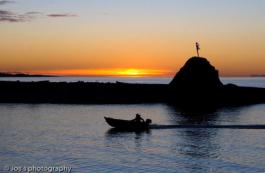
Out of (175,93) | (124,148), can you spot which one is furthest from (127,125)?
(175,93)

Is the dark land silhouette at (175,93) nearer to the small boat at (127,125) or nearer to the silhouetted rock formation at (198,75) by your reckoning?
the silhouetted rock formation at (198,75)

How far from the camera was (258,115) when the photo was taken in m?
87.6

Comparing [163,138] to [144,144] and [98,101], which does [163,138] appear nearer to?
[144,144]

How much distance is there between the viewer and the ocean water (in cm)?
3734

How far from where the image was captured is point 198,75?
122250 mm

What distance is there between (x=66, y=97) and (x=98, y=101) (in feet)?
34.8

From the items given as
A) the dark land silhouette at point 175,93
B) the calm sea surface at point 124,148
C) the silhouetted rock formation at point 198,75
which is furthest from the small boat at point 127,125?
the silhouetted rock formation at point 198,75

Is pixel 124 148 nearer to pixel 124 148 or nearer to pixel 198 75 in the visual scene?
pixel 124 148

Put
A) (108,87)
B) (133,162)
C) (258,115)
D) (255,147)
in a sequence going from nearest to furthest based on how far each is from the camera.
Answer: (133,162), (255,147), (258,115), (108,87)

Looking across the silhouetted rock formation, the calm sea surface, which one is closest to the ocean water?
the calm sea surface

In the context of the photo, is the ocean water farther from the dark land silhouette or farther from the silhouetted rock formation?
the silhouetted rock formation

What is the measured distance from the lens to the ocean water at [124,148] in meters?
37.3

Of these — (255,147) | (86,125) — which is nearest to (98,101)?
(86,125)

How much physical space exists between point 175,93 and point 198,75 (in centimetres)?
804
